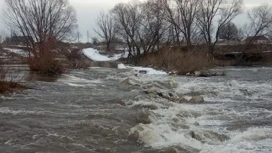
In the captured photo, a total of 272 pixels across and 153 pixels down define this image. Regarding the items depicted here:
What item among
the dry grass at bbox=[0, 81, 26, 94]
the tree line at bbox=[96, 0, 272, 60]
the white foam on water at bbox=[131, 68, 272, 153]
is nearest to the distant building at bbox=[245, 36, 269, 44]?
the tree line at bbox=[96, 0, 272, 60]

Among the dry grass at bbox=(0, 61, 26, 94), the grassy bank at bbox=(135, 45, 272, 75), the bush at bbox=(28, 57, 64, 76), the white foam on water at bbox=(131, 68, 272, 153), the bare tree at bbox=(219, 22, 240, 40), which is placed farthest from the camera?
the bare tree at bbox=(219, 22, 240, 40)

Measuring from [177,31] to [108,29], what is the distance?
154 feet

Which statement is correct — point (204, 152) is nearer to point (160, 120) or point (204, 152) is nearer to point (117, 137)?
point (117, 137)

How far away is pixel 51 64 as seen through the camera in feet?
92.4

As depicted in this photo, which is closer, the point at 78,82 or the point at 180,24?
the point at 78,82

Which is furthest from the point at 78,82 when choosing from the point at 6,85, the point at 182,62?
the point at 182,62

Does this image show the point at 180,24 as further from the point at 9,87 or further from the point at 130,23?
the point at 9,87

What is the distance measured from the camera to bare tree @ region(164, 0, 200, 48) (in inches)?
2286

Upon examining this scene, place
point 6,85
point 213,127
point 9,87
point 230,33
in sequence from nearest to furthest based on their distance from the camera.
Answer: point 213,127
point 6,85
point 9,87
point 230,33

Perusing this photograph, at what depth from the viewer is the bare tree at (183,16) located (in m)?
58.1

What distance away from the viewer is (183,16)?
58781 millimetres

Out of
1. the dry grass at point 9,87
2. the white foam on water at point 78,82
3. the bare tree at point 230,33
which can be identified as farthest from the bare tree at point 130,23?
the dry grass at point 9,87

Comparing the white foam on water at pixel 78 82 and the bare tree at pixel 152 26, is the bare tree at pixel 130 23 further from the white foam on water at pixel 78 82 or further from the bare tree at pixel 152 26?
the white foam on water at pixel 78 82

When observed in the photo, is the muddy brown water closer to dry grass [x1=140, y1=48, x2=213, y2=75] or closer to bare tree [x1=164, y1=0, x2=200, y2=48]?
dry grass [x1=140, y1=48, x2=213, y2=75]
